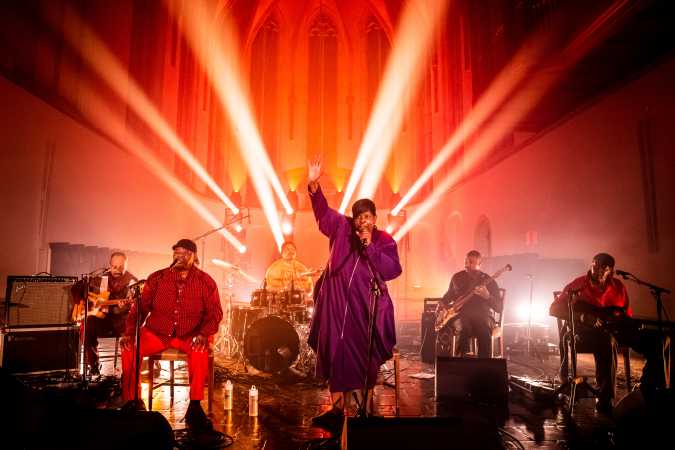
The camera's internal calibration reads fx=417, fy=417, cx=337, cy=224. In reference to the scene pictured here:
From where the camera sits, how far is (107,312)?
16.8 feet

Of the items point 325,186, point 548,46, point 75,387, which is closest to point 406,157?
point 325,186

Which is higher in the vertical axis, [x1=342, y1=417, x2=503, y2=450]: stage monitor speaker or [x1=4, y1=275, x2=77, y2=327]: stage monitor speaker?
[x1=4, y1=275, x2=77, y2=327]: stage monitor speaker

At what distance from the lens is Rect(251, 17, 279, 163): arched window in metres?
16.4

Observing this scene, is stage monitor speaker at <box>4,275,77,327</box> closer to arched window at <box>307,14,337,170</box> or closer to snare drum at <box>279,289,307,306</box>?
snare drum at <box>279,289,307,306</box>

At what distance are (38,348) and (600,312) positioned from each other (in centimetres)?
599

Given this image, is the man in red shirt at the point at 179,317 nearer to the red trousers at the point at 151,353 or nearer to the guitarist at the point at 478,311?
the red trousers at the point at 151,353

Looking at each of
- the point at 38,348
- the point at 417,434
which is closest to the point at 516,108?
the point at 417,434

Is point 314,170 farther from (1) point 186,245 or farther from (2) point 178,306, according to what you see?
(2) point 178,306

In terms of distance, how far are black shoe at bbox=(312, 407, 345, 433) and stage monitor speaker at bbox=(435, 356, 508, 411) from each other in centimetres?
137

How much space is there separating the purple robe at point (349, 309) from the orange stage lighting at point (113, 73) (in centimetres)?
642

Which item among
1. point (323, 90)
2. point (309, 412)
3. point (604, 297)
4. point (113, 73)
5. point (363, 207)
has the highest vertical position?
point (323, 90)

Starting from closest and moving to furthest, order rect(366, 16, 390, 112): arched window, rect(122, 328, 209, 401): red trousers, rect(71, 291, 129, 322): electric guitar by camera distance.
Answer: rect(122, 328, 209, 401): red trousers
rect(71, 291, 129, 322): electric guitar
rect(366, 16, 390, 112): arched window

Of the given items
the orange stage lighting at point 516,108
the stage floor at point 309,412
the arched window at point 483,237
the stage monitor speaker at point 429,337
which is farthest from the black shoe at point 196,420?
the arched window at point 483,237

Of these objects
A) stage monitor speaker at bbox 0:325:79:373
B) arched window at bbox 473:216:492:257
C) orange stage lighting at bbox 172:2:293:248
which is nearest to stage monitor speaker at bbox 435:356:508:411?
stage monitor speaker at bbox 0:325:79:373
